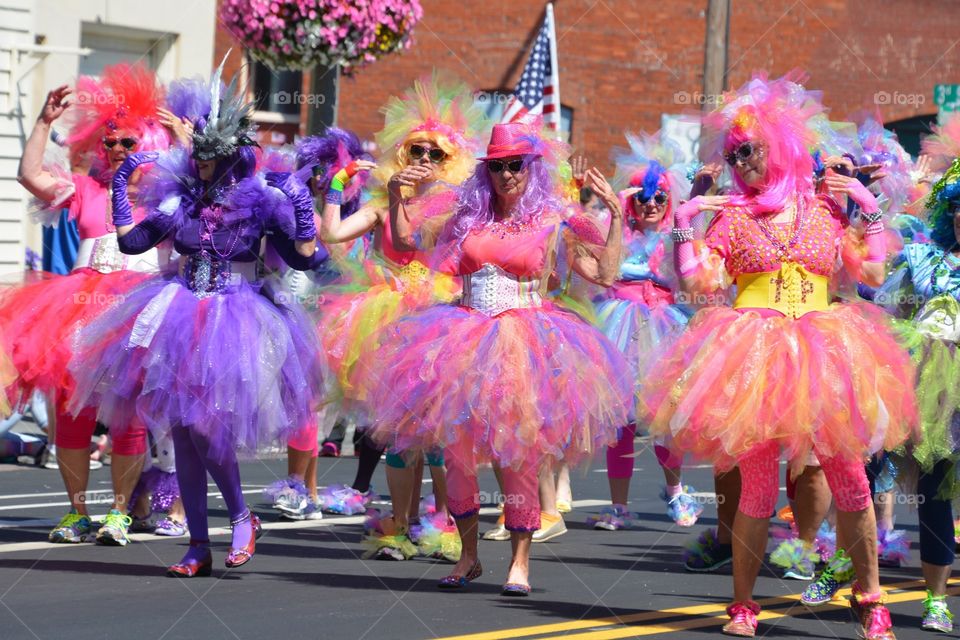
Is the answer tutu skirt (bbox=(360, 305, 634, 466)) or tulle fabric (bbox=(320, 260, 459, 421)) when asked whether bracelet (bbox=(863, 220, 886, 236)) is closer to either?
tutu skirt (bbox=(360, 305, 634, 466))

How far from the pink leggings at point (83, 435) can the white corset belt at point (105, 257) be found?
0.82m

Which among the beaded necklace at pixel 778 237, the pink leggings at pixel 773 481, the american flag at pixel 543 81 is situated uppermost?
the american flag at pixel 543 81

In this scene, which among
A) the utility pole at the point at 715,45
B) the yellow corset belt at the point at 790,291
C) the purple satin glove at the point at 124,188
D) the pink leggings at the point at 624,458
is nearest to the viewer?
the yellow corset belt at the point at 790,291

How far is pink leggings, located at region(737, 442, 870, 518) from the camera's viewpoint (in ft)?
23.2

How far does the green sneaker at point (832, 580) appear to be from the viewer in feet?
26.0

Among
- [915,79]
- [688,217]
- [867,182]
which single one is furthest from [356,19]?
[915,79]

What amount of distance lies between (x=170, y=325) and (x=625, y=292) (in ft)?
12.6

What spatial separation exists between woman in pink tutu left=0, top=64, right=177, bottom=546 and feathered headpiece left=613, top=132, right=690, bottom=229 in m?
3.25

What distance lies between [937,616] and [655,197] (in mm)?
4275

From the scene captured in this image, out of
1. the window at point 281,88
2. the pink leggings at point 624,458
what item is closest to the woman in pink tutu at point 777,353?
the pink leggings at point 624,458

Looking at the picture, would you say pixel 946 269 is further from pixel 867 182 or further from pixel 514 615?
pixel 514 615

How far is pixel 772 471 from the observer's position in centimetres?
715

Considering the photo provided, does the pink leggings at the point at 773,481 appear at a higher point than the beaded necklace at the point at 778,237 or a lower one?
lower

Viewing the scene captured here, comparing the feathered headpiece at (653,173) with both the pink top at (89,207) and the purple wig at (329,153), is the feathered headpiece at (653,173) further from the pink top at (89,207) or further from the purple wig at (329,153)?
the pink top at (89,207)
